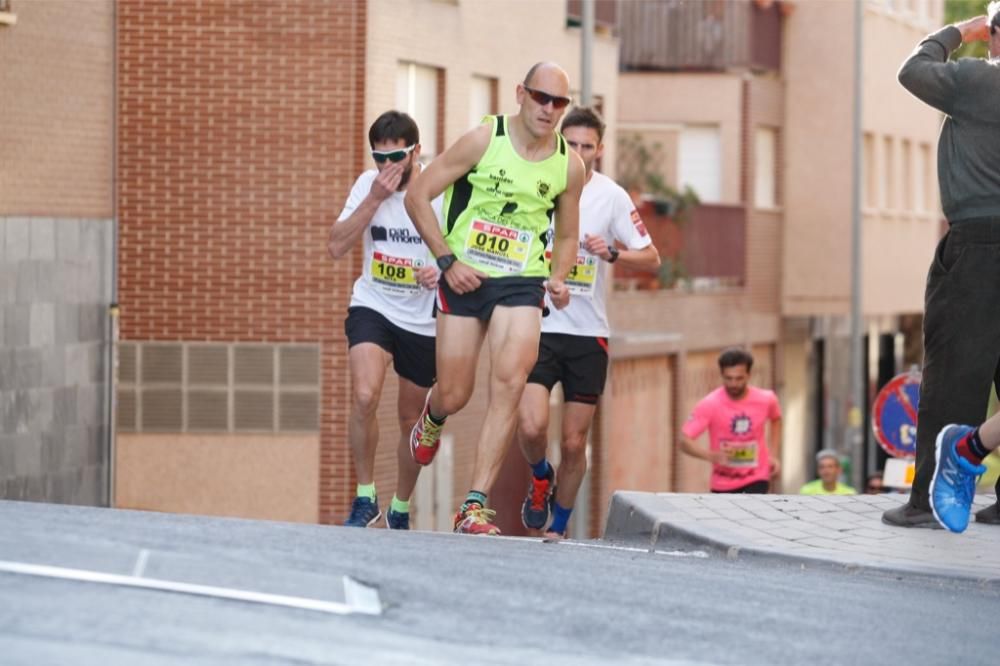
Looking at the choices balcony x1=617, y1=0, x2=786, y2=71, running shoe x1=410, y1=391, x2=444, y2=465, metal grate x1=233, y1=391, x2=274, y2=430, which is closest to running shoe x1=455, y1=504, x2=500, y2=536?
running shoe x1=410, y1=391, x2=444, y2=465

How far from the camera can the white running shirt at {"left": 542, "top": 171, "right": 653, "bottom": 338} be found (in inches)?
546

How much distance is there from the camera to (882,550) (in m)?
11.1

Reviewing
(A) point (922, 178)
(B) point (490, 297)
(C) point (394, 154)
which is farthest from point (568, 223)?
(A) point (922, 178)

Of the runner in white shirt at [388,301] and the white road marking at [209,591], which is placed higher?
the runner in white shirt at [388,301]

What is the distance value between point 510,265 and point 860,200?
34441mm

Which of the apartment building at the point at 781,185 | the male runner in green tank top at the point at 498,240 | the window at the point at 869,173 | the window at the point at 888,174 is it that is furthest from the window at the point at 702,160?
the male runner in green tank top at the point at 498,240

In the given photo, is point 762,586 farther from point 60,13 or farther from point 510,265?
point 60,13

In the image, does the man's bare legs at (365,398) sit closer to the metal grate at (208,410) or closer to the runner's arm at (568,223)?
the runner's arm at (568,223)

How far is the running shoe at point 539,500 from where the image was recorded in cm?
1421

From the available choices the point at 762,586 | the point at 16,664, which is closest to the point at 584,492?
the point at 762,586

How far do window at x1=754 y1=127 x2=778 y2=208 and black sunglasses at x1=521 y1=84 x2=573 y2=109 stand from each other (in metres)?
34.6

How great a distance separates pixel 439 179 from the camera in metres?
11.7

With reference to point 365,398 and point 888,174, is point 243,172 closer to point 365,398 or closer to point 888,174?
point 365,398

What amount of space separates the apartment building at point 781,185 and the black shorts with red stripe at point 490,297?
2652 cm
